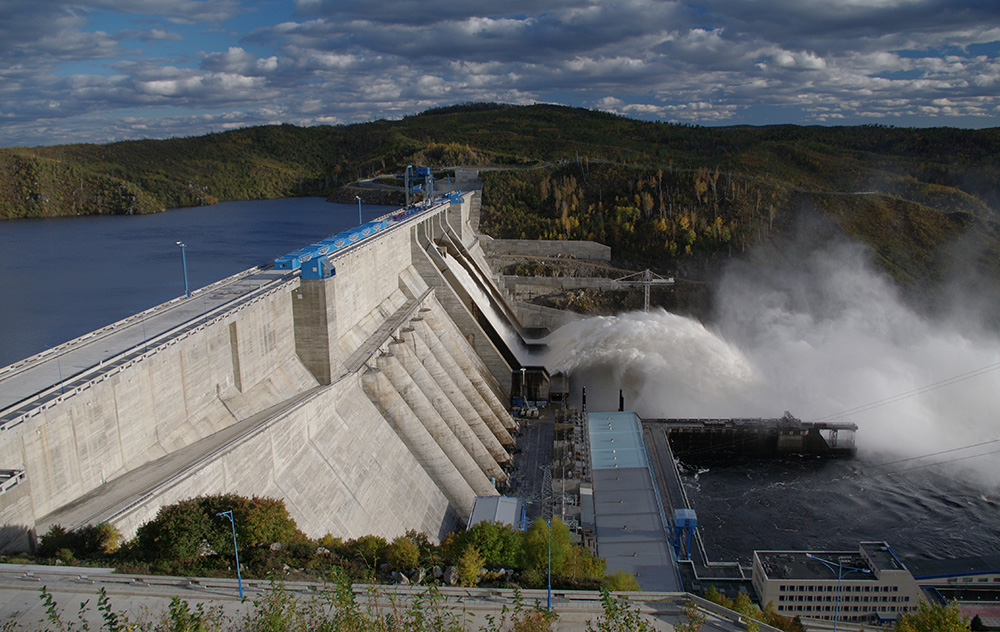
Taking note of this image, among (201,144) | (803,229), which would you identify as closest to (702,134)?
(803,229)

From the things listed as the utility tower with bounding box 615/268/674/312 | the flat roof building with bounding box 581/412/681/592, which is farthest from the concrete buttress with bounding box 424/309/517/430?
the utility tower with bounding box 615/268/674/312

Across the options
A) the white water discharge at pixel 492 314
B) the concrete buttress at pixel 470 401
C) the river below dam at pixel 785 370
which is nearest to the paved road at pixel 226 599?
the river below dam at pixel 785 370

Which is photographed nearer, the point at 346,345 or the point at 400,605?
the point at 400,605

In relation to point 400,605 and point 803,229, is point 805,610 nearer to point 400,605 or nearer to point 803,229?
point 400,605

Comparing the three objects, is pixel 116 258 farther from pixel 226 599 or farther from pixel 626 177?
pixel 226 599

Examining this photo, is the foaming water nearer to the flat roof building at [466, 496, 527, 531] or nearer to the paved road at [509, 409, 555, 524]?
the paved road at [509, 409, 555, 524]

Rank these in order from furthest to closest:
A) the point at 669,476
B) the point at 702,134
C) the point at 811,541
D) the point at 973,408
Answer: the point at 702,134 → the point at 973,408 → the point at 669,476 → the point at 811,541
